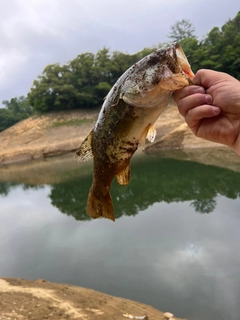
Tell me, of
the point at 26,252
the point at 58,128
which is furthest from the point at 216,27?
the point at 26,252

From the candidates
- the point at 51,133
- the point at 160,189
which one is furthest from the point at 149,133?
the point at 51,133

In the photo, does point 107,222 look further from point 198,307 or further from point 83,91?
point 83,91

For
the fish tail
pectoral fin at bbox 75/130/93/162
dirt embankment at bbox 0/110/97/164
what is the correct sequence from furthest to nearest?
dirt embankment at bbox 0/110/97/164, the fish tail, pectoral fin at bbox 75/130/93/162

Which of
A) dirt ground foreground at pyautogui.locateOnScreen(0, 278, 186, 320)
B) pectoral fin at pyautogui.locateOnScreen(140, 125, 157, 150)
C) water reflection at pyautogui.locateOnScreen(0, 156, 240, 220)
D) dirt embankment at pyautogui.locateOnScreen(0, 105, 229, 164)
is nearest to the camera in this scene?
pectoral fin at pyautogui.locateOnScreen(140, 125, 157, 150)

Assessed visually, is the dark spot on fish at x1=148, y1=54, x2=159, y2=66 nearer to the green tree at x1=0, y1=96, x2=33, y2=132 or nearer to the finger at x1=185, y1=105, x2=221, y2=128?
the finger at x1=185, y1=105, x2=221, y2=128

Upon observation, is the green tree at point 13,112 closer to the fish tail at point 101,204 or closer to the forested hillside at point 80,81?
the forested hillside at point 80,81

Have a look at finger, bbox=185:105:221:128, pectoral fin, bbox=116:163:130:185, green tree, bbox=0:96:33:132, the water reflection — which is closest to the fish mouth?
finger, bbox=185:105:221:128
